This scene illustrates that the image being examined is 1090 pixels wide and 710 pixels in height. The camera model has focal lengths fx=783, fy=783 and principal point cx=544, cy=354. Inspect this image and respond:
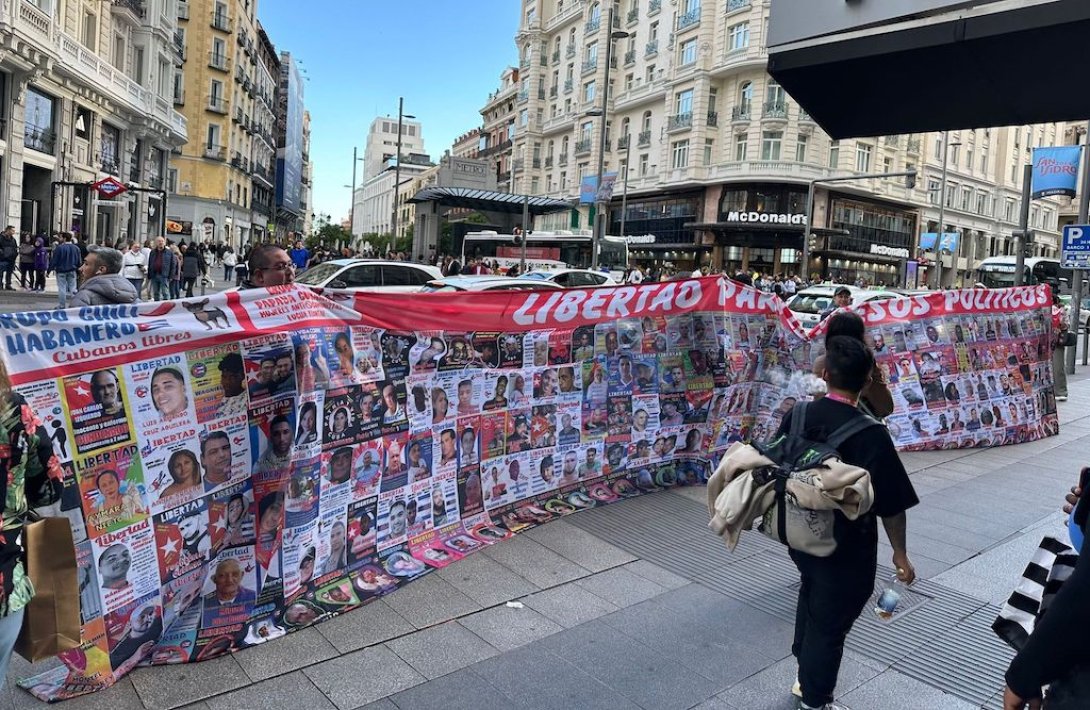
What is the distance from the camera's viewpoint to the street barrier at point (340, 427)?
3.28 m

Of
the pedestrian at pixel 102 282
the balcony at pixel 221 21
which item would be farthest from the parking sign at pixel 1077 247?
the balcony at pixel 221 21

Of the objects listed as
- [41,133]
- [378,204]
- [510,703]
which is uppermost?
[378,204]

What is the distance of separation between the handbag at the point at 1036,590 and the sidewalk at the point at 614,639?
1.40m

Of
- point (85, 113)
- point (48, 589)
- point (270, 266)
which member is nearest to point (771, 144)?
point (85, 113)

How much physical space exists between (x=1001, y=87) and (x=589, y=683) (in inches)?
188

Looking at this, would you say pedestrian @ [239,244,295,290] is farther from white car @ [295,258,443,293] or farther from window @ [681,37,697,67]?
window @ [681,37,697,67]

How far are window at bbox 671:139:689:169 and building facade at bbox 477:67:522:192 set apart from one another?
32.4 meters

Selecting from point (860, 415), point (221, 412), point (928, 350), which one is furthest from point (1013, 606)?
point (928, 350)

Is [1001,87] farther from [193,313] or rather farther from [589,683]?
[193,313]

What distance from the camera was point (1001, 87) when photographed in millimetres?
5359

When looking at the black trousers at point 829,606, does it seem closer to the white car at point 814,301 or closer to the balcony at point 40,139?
the white car at point 814,301

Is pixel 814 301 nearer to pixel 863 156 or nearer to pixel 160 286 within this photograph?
pixel 160 286

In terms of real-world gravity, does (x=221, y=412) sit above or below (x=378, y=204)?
below

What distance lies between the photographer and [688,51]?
2084 inches
